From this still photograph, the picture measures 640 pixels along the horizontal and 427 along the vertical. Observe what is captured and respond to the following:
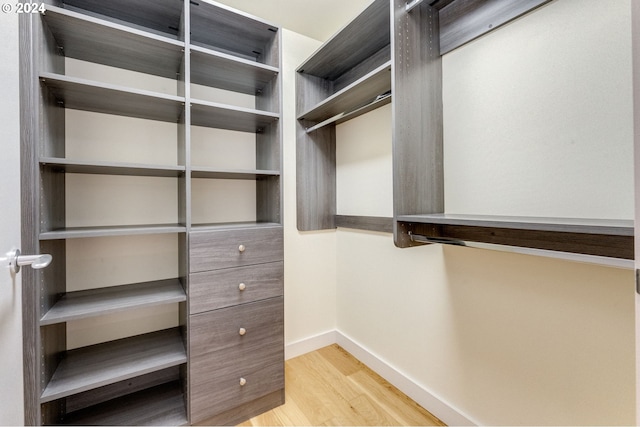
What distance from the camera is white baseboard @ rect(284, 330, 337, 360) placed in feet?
6.79

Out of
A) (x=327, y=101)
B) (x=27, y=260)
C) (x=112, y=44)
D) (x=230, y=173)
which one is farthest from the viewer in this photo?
(x=327, y=101)

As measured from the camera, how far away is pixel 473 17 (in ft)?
4.00

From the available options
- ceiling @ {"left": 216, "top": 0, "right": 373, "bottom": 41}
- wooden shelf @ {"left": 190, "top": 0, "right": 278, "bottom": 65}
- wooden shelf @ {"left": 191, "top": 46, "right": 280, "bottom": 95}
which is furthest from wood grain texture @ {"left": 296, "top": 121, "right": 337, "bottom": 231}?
ceiling @ {"left": 216, "top": 0, "right": 373, "bottom": 41}

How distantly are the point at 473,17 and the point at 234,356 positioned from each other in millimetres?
1993

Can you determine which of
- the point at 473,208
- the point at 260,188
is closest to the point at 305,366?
the point at 260,188

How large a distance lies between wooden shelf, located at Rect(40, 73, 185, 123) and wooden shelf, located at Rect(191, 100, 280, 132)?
0.10 meters

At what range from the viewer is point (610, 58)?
34.5 inches

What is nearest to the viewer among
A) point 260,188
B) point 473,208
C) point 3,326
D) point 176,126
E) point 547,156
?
point 3,326

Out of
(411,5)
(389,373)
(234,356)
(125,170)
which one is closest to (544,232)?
(411,5)

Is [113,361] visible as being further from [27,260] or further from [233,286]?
[27,260]

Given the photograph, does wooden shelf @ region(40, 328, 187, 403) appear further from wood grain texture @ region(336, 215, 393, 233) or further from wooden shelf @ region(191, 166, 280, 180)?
wood grain texture @ region(336, 215, 393, 233)

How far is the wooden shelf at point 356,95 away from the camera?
1367 millimetres

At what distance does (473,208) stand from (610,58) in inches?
25.5

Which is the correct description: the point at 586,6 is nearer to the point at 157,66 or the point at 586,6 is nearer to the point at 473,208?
the point at 473,208
